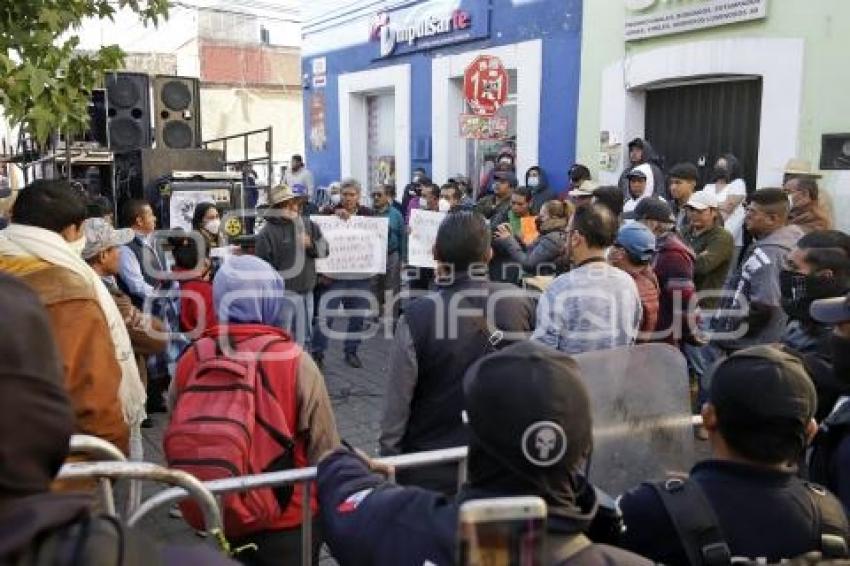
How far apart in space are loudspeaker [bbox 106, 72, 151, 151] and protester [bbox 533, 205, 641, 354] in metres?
10.3

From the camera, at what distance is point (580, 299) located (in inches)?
130

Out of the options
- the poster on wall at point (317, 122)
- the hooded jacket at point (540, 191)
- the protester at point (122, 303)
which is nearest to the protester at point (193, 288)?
the protester at point (122, 303)

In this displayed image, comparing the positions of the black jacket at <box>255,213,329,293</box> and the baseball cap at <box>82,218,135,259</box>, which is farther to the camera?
the black jacket at <box>255,213,329,293</box>

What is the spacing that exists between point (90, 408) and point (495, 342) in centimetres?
163

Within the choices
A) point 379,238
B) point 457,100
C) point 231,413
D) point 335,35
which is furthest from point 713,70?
point 335,35

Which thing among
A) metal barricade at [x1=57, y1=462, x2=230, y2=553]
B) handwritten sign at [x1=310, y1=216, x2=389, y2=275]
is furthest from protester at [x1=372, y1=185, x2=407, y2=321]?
metal barricade at [x1=57, y1=462, x2=230, y2=553]

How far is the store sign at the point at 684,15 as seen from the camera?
813 cm

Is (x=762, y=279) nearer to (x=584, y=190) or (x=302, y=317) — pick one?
(x=584, y=190)

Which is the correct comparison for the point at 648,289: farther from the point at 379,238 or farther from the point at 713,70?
the point at 713,70

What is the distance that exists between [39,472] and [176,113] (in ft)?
40.9

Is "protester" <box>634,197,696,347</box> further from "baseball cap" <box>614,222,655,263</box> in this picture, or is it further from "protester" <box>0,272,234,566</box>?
"protester" <box>0,272,234,566</box>

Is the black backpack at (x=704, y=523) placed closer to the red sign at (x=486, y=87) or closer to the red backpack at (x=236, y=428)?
the red backpack at (x=236, y=428)

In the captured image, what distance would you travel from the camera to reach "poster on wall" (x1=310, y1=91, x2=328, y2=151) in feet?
55.7

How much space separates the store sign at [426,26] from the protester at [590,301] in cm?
942
